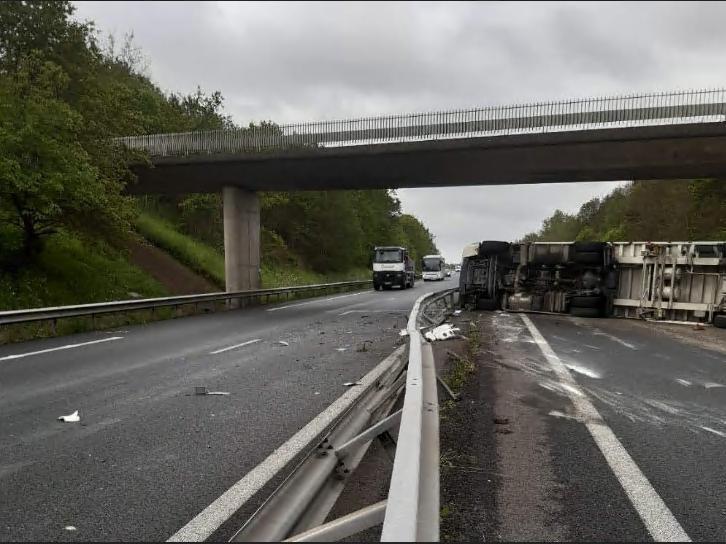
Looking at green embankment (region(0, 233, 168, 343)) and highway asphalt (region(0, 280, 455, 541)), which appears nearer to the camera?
highway asphalt (region(0, 280, 455, 541))

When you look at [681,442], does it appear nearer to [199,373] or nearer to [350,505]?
[350,505]

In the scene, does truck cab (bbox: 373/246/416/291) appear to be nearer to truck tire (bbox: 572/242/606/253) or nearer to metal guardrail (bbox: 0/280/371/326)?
metal guardrail (bbox: 0/280/371/326)

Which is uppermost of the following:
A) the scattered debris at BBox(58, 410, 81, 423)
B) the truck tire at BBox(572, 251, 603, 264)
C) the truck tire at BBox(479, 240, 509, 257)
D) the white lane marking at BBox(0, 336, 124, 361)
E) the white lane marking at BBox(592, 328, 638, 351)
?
the truck tire at BBox(479, 240, 509, 257)

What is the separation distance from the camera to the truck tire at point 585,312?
631 inches

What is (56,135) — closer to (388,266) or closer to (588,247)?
(588,247)

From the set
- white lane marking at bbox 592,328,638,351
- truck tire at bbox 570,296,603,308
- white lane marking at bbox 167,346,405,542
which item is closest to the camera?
white lane marking at bbox 167,346,405,542

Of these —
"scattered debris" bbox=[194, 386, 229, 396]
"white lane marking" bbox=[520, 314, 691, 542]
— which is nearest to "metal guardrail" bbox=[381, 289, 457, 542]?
"white lane marking" bbox=[520, 314, 691, 542]

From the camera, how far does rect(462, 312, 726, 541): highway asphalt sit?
3.20 m

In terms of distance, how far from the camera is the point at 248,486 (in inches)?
144

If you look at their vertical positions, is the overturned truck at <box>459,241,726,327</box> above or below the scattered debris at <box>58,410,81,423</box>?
above

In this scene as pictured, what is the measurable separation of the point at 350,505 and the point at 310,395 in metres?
3.12

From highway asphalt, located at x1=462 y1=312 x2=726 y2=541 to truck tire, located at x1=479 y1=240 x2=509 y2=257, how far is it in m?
8.27

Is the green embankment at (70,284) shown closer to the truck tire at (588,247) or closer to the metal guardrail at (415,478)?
the metal guardrail at (415,478)

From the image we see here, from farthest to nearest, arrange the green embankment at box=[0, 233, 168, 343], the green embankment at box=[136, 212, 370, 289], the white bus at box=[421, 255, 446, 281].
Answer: the white bus at box=[421, 255, 446, 281]
the green embankment at box=[136, 212, 370, 289]
the green embankment at box=[0, 233, 168, 343]
